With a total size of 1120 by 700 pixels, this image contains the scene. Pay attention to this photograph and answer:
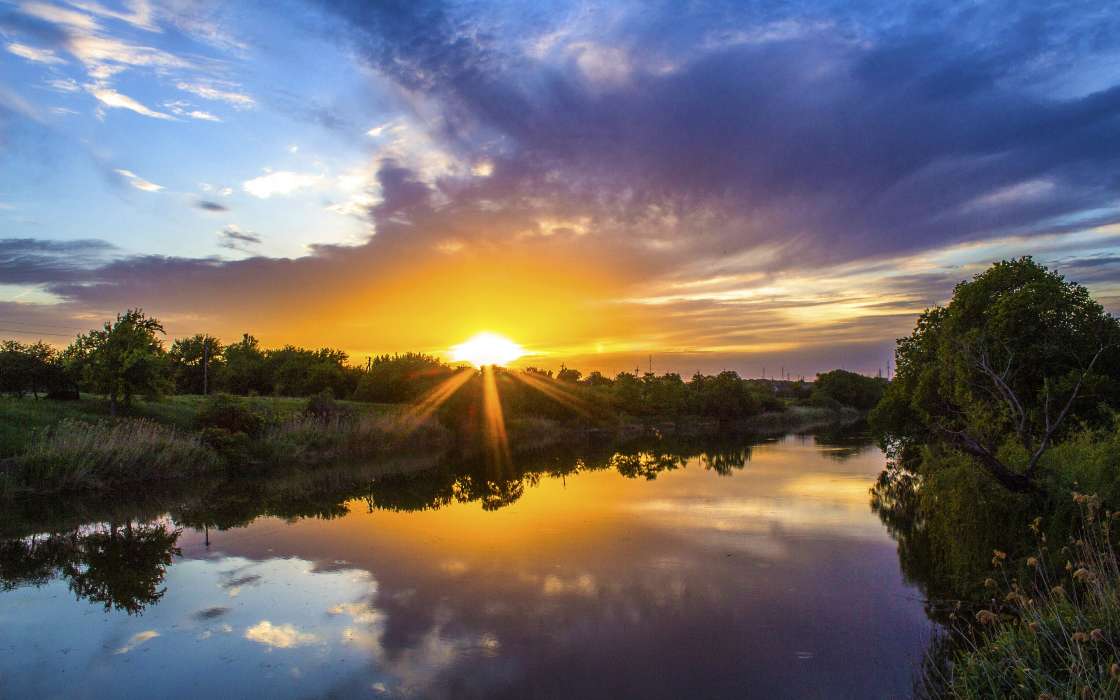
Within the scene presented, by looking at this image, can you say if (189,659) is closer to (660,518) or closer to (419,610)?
(419,610)

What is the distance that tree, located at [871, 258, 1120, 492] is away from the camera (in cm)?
1352

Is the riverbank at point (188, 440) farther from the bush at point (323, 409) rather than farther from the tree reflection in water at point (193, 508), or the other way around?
the tree reflection in water at point (193, 508)

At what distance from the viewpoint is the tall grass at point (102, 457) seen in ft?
60.0

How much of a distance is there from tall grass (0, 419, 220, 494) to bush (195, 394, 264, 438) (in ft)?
6.34

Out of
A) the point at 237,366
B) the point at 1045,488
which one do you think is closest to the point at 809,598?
the point at 1045,488

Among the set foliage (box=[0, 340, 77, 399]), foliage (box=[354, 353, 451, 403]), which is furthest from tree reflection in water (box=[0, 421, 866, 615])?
foliage (box=[354, 353, 451, 403])

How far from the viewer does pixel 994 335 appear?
16.1 metres

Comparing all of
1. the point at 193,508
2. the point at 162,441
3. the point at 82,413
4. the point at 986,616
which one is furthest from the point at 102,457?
the point at 986,616

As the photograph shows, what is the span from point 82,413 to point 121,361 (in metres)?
2.51

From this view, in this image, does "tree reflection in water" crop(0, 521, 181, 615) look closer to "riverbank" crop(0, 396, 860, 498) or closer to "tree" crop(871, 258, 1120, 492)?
"riverbank" crop(0, 396, 860, 498)

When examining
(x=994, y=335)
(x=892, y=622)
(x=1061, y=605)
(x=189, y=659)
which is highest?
(x=994, y=335)

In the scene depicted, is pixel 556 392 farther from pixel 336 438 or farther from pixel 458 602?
pixel 458 602

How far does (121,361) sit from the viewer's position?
24219mm

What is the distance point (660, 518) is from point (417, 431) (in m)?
22.4
